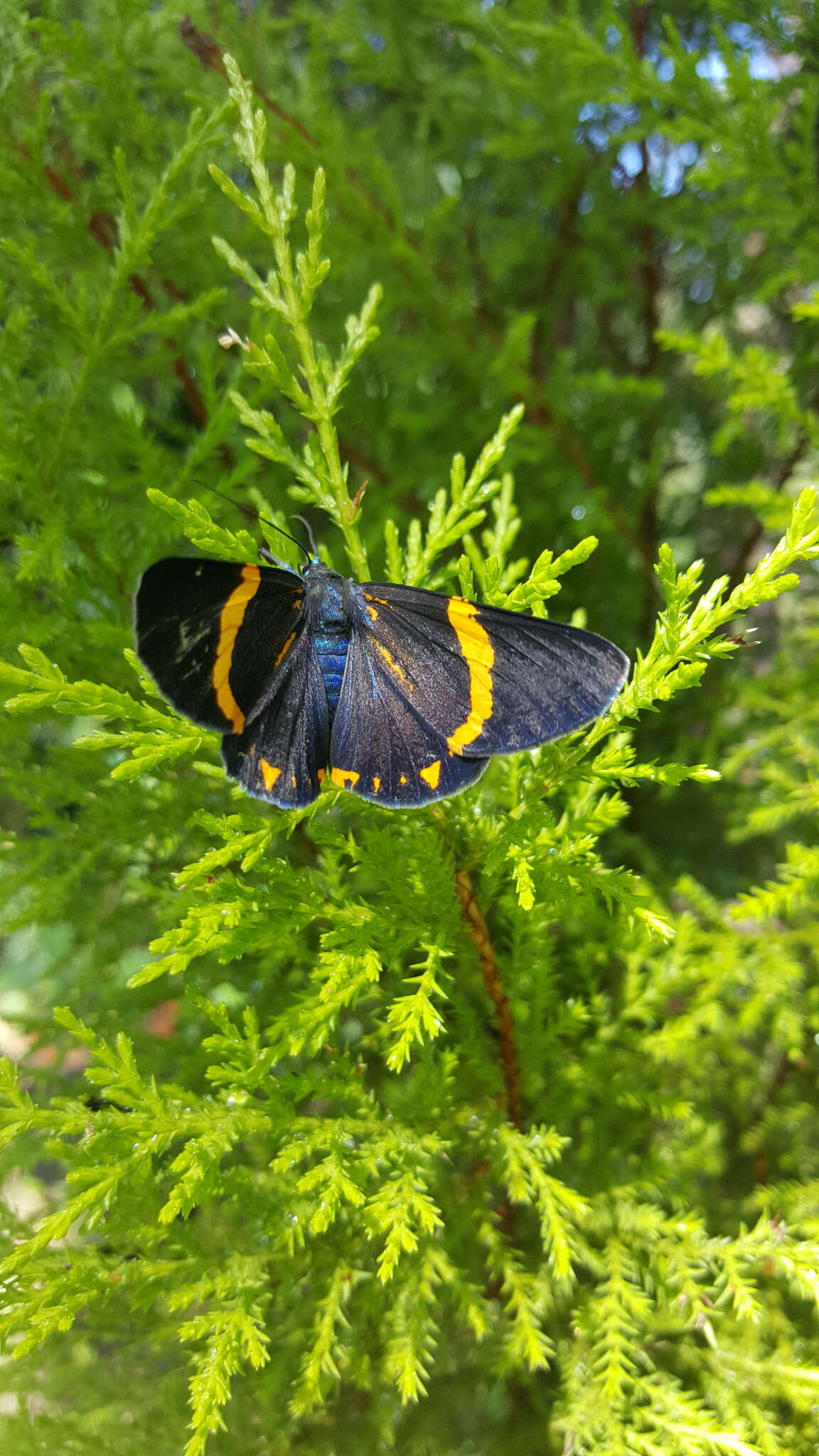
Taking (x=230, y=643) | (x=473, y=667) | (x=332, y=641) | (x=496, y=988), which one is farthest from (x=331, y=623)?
(x=496, y=988)

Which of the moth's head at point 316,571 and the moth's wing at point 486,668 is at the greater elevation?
the moth's head at point 316,571

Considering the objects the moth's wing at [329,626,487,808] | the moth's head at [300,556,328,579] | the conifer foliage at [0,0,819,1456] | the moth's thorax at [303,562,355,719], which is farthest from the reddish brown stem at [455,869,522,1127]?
the moth's head at [300,556,328,579]

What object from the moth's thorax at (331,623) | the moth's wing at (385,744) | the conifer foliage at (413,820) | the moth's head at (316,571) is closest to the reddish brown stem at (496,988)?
the conifer foliage at (413,820)

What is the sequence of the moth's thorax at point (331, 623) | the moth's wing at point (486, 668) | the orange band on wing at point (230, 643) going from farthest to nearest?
the moth's thorax at point (331, 623) < the orange band on wing at point (230, 643) < the moth's wing at point (486, 668)

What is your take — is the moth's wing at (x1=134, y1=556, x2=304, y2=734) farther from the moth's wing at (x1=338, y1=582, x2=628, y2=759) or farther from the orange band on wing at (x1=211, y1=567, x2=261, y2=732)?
the moth's wing at (x1=338, y1=582, x2=628, y2=759)

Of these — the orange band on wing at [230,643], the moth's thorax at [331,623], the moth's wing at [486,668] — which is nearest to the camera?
the moth's wing at [486,668]

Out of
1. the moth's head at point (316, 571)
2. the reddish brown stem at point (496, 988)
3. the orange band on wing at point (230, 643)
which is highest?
the moth's head at point (316, 571)

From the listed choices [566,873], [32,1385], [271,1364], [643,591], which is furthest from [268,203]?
[32,1385]

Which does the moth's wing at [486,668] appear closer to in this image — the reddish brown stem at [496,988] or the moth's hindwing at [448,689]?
the moth's hindwing at [448,689]
